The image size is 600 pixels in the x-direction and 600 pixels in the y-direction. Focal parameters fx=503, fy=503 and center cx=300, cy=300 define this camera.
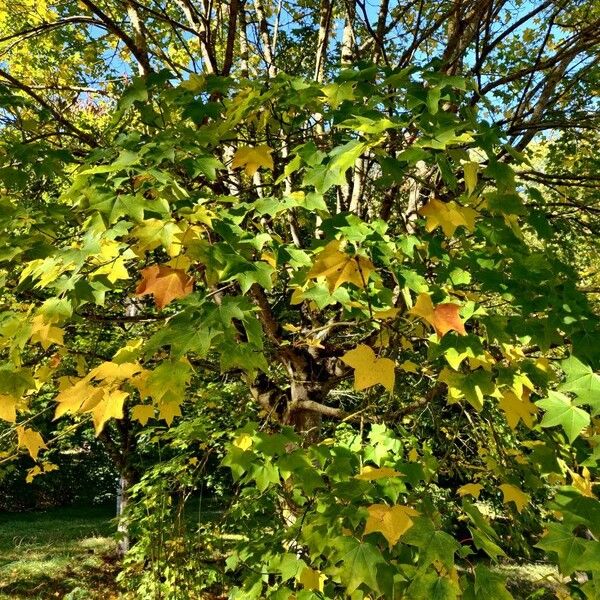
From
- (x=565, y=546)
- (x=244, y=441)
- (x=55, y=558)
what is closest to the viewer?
(x=565, y=546)

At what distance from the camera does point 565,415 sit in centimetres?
150

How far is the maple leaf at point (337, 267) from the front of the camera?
1473 mm

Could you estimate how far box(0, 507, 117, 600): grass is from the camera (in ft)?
22.1

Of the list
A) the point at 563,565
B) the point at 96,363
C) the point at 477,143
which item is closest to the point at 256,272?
the point at 477,143

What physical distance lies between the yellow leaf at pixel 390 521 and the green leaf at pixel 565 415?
0.48 meters

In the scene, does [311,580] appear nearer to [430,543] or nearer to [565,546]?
[430,543]

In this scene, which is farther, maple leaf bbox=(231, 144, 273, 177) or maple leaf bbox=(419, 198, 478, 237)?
maple leaf bbox=(231, 144, 273, 177)

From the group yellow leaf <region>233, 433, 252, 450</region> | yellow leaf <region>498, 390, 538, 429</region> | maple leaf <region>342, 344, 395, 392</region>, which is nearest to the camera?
maple leaf <region>342, 344, 395, 392</region>

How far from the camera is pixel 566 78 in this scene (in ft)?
13.2

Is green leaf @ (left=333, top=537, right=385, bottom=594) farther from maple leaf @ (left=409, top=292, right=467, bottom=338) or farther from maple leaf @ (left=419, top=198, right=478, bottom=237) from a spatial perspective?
maple leaf @ (left=419, top=198, right=478, bottom=237)

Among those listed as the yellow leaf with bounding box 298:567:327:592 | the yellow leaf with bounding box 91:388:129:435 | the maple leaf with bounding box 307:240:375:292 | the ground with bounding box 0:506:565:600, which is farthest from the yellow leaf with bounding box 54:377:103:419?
the ground with bounding box 0:506:565:600

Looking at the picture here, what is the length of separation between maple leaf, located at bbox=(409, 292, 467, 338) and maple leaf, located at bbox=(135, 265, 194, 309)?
0.69 metres

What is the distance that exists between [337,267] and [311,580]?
3.54 ft

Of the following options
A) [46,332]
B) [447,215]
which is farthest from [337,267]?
[46,332]
